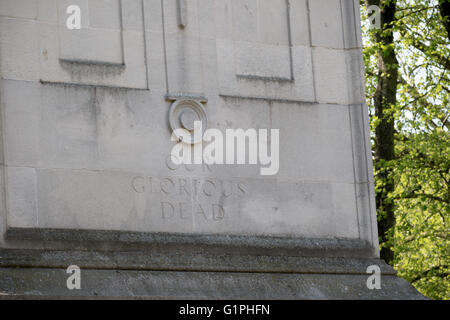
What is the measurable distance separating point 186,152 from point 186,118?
14.2 inches

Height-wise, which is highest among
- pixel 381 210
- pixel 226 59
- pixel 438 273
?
pixel 226 59

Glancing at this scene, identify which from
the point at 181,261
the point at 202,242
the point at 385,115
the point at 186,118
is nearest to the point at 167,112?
the point at 186,118

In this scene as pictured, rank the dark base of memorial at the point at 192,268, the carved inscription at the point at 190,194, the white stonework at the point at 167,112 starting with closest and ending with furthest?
the dark base of memorial at the point at 192,268 < the white stonework at the point at 167,112 < the carved inscription at the point at 190,194

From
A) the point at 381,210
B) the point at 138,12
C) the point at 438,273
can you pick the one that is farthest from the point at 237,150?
the point at 438,273

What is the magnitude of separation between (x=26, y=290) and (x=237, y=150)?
9.79 ft

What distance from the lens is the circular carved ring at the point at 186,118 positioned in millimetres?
10836

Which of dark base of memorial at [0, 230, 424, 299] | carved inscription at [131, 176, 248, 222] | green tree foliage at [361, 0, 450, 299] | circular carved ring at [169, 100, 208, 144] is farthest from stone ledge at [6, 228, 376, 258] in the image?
green tree foliage at [361, 0, 450, 299]

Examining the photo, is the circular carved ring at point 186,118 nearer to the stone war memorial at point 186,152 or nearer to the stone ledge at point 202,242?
the stone war memorial at point 186,152

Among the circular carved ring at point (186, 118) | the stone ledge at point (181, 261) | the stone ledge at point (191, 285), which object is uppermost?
the circular carved ring at point (186, 118)

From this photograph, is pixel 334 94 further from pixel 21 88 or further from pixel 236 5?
pixel 21 88

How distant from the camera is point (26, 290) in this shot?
926cm

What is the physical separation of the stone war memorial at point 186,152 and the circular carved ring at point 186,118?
0.06ft

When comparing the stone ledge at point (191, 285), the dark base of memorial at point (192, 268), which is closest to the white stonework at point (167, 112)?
the dark base of memorial at point (192, 268)
